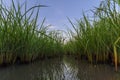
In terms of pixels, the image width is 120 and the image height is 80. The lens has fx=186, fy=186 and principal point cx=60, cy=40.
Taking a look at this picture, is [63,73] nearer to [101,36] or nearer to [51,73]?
[51,73]

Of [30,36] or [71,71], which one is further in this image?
[30,36]

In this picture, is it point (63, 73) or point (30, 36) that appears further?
point (30, 36)

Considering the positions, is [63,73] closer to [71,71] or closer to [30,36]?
[71,71]

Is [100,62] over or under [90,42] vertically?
under

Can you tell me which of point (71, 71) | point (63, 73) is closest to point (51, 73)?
point (63, 73)

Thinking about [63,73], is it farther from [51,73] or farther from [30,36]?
[30,36]

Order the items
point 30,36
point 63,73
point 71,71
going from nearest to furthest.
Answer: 1. point 63,73
2. point 71,71
3. point 30,36

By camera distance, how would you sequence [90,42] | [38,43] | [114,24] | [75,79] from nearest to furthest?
[75,79]
[114,24]
[90,42]
[38,43]

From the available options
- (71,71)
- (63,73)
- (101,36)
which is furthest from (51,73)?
(101,36)

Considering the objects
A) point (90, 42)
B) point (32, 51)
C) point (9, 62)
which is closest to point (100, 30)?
point (90, 42)

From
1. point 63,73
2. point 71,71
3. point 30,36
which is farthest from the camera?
point 30,36

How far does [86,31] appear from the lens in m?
2.86

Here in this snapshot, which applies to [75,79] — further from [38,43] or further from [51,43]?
[51,43]

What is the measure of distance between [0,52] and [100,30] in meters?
1.37
